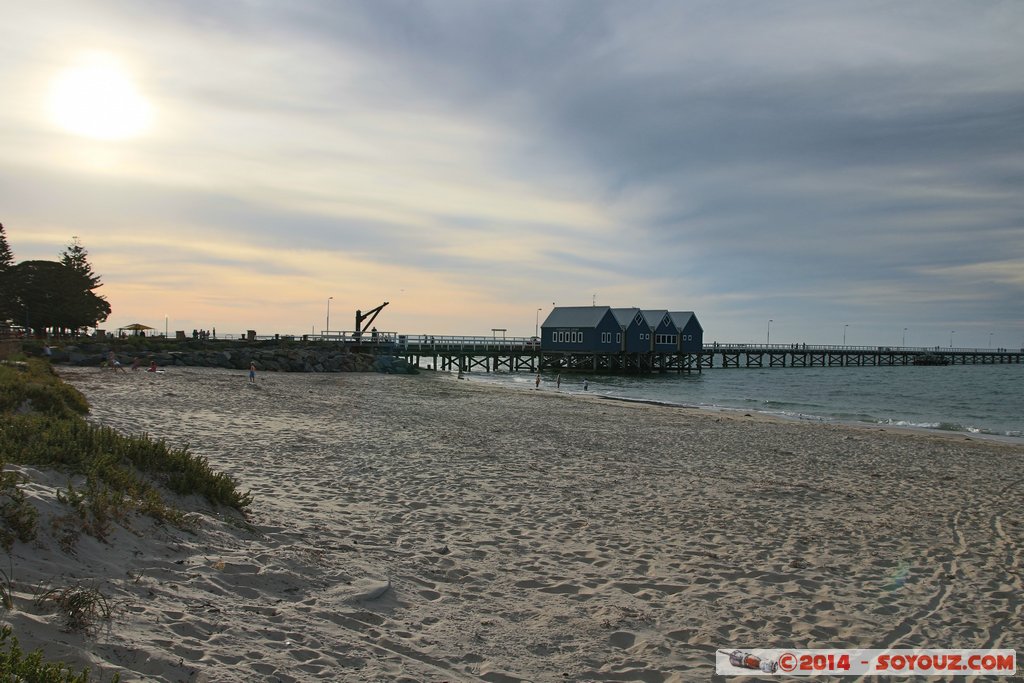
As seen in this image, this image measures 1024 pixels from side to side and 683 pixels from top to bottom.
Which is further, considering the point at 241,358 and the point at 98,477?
the point at 241,358

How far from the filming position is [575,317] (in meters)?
71.4

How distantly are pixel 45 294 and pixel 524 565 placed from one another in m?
59.7

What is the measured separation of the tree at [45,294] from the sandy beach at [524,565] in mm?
47777

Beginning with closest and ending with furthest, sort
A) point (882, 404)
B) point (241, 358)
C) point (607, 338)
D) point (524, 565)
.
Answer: point (524, 565) → point (882, 404) → point (241, 358) → point (607, 338)

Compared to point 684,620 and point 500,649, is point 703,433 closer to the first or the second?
point 684,620

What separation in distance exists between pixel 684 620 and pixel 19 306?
62864 millimetres

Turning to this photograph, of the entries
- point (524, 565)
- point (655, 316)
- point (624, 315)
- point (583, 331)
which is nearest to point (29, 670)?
point (524, 565)

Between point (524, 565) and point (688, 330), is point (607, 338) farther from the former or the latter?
point (524, 565)

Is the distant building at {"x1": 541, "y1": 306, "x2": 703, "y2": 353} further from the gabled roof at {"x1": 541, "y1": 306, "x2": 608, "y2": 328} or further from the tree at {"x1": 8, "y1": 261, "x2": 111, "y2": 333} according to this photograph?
the tree at {"x1": 8, "y1": 261, "x2": 111, "y2": 333}

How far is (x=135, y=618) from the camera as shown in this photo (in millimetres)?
4281

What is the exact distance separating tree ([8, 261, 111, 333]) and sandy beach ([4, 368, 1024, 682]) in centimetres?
4778

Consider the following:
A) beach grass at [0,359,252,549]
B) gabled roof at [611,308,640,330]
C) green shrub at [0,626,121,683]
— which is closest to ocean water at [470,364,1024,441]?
gabled roof at [611,308,640,330]

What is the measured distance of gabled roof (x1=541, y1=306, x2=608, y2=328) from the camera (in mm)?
69938

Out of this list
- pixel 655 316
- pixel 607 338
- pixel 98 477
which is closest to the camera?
pixel 98 477
